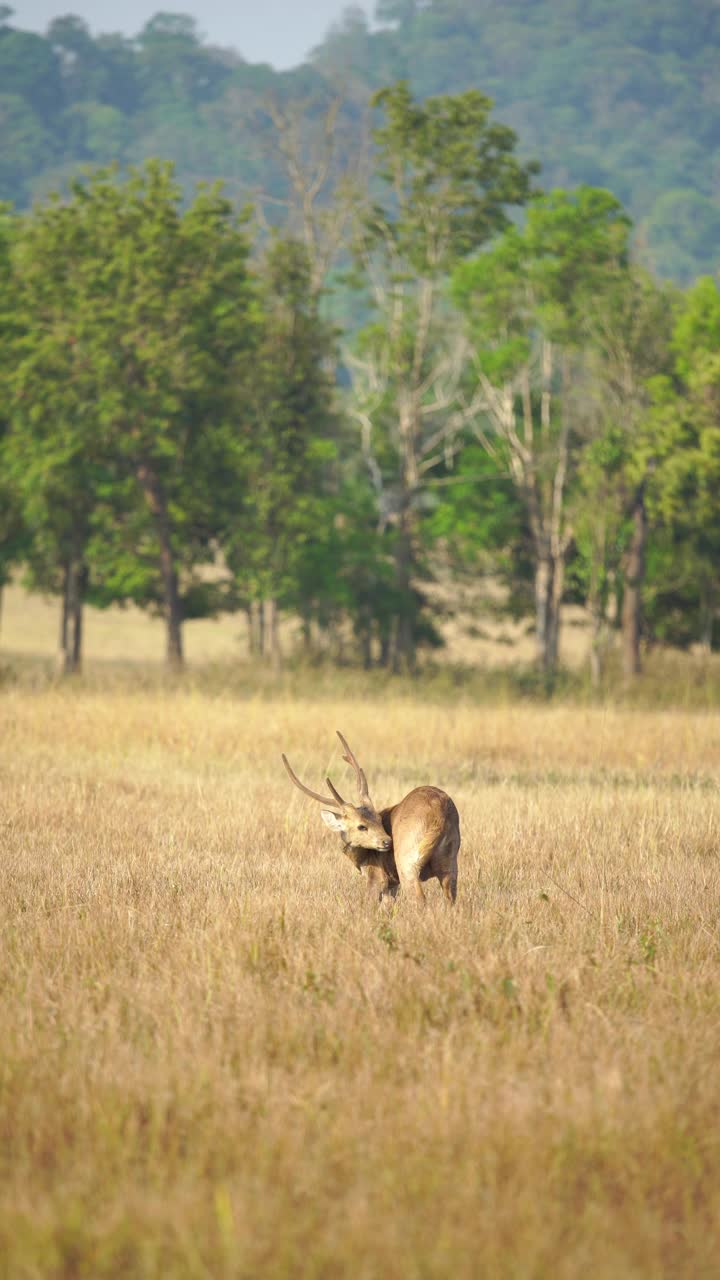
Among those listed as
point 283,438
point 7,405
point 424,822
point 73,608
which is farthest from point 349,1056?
point 73,608

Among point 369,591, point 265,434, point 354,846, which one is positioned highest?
point 265,434

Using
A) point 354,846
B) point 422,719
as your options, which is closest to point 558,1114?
point 354,846

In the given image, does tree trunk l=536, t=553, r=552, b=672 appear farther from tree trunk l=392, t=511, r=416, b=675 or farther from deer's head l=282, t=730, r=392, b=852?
deer's head l=282, t=730, r=392, b=852

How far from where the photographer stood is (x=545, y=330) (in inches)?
1310

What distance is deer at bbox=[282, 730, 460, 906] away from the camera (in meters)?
6.88

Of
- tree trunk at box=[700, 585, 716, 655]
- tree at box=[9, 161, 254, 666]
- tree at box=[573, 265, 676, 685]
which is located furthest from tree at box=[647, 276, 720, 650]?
Result: tree at box=[9, 161, 254, 666]

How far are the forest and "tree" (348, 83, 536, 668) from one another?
0.07 m

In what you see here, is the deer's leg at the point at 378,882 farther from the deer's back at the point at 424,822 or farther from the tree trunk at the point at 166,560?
the tree trunk at the point at 166,560

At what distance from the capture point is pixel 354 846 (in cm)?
722

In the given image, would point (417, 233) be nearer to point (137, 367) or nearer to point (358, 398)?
point (358, 398)

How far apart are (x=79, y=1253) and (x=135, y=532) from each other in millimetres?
27991

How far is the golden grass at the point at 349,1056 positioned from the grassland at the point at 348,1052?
0.01 metres

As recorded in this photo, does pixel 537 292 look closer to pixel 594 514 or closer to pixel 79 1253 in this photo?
pixel 594 514

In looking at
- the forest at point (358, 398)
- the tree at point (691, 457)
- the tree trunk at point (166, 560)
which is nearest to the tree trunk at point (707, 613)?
the tree at point (691, 457)
